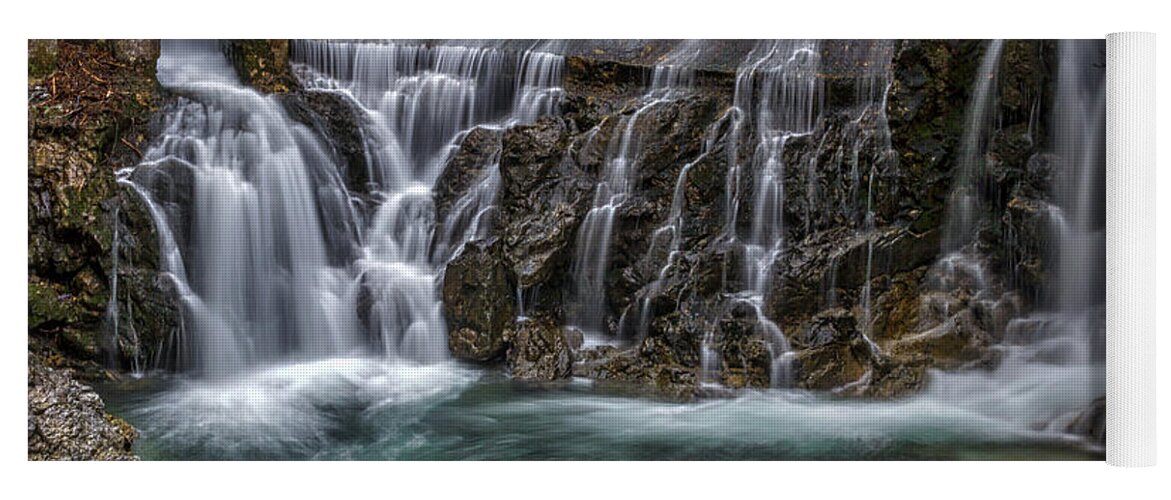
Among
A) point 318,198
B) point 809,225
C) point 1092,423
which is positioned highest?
point 318,198

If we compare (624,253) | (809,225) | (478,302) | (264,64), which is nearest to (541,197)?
A: (624,253)

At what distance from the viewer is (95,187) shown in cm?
466

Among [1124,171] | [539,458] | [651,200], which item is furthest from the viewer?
[651,200]

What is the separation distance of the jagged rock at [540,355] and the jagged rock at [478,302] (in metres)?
0.11

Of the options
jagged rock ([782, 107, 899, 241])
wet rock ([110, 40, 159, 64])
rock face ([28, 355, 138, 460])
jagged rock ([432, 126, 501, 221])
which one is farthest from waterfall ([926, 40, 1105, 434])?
wet rock ([110, 40, 159, 64])

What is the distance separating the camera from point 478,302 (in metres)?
4.96

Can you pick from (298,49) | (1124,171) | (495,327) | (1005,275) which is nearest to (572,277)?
(495,327)

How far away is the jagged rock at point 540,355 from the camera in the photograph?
4824mm

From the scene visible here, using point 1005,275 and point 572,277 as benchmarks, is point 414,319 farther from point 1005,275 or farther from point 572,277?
point 1005,275

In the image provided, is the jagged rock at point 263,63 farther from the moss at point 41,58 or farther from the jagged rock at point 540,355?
the jagged rock at point 540,355

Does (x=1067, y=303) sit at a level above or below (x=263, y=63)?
below

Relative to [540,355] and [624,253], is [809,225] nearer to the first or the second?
[624,253]

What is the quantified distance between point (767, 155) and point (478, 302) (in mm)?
1861

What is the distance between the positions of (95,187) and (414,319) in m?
1.87
